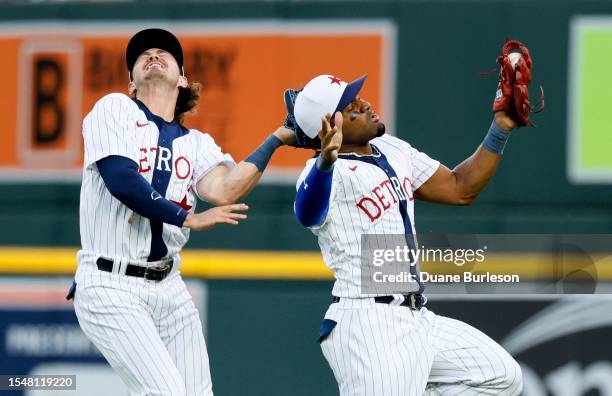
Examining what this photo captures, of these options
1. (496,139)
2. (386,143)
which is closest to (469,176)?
(496,139)

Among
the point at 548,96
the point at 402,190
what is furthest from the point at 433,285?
the point at 402,190

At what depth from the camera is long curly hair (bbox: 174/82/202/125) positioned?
4.64 meters

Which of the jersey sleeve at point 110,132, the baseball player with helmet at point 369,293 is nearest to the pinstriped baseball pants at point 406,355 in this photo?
the baseball player with helmet at point 369,293

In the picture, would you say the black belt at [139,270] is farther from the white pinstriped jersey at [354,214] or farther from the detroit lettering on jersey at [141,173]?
the white pinstriped jersey at [354,214]

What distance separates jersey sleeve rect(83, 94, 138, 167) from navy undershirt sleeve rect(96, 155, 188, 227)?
0.08 m

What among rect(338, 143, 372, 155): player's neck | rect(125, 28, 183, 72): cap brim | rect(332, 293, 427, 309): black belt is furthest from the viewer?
rect(125, 28, 183, 72): cap brim

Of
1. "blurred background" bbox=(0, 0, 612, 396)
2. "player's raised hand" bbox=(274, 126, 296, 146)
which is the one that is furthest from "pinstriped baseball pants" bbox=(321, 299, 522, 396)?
"blurred background" bbox=(0, 0, 612, 396)

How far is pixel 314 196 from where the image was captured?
3979 mm

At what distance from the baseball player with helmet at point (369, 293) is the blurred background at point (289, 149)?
1.52 meters

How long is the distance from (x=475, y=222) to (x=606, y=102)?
32.8 inches

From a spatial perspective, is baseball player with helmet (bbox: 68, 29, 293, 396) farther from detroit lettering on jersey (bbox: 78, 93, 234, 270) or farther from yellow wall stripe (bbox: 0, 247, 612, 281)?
yellow wall stripe (bbox: 0, 247, 612, 281)

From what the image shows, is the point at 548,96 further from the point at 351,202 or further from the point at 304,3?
the point at 351,202

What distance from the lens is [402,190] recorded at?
428cm

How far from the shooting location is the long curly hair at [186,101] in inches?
183
